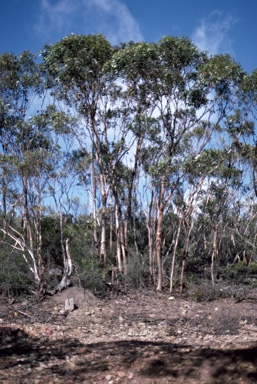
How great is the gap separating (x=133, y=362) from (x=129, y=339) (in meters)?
2.59

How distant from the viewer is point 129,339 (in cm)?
917

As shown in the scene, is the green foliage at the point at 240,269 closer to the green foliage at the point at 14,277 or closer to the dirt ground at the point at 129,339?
the dirt ground at the point at 129,339

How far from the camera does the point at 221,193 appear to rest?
19.3 metres

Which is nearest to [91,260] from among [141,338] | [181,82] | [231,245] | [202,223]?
[141,338]

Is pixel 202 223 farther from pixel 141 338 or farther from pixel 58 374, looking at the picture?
pixel 58 374

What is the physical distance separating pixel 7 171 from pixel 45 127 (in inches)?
128

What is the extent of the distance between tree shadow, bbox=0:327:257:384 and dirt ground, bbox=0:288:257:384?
1cm

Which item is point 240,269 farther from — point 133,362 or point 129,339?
point 133,362

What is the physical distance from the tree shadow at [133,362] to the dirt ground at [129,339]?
0.01 meters

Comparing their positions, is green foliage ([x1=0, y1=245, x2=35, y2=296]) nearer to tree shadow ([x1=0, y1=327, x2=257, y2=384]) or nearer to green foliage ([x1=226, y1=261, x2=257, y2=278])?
tree shadow ([x1=0, y1=327, x2=257, y2=384])

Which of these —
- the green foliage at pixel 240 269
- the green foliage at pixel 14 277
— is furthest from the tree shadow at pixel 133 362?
the green foliage at pixel 240 269

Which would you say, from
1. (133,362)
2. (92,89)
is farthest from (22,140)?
(133,362)

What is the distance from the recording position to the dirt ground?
616 cm

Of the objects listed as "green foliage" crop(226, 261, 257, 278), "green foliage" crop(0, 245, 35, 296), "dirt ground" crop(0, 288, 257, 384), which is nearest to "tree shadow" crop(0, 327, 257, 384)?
"dirt ground" crop(0, 288, 257, 384)
